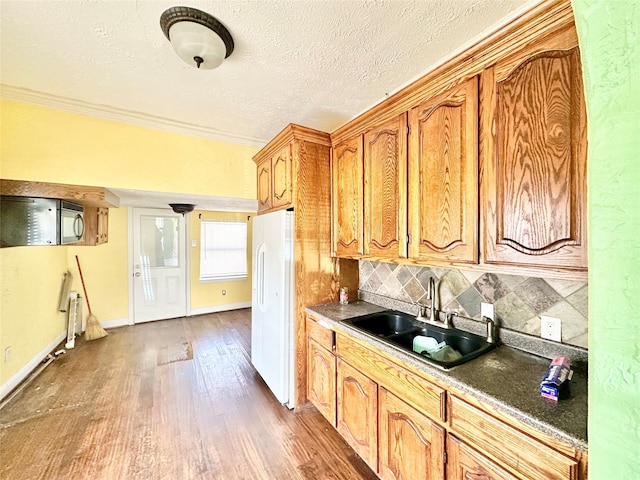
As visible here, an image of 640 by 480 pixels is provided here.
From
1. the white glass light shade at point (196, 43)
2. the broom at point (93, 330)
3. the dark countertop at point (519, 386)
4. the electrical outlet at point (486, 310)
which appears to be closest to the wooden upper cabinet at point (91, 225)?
the broom at point (93, 330)

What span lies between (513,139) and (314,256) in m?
1.58

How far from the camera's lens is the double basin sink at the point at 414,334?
138 centimetres

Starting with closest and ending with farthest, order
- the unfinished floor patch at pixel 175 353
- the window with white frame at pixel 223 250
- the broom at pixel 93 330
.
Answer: the unfinished floor patch at pixel 175 353
the broom at pixel 93 330
the window with white frame at pixel 223 250

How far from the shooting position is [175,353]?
3.47m

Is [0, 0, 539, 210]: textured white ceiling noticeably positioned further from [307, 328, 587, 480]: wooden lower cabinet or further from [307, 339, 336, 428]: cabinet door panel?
[307, 339, 336, 428]: cabinet door panel

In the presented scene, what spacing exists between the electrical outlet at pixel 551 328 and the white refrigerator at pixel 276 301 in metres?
1.65

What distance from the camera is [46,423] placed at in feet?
6.97

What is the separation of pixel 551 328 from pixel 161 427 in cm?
276

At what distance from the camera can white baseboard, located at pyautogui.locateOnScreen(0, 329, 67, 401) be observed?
2.48 meters

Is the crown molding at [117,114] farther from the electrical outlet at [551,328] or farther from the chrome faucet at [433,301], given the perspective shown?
the electrical outlet at [551,328]

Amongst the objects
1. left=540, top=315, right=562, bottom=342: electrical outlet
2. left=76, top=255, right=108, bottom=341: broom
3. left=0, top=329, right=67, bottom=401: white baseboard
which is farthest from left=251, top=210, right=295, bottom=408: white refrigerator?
left=76, top=255, right=108, bottom=341: broom

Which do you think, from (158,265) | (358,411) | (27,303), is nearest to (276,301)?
(358,411)

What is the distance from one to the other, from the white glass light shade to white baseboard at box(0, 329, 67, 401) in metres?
3.40

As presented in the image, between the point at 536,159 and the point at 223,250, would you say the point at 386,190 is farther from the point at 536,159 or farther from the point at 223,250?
the point at 223,250
